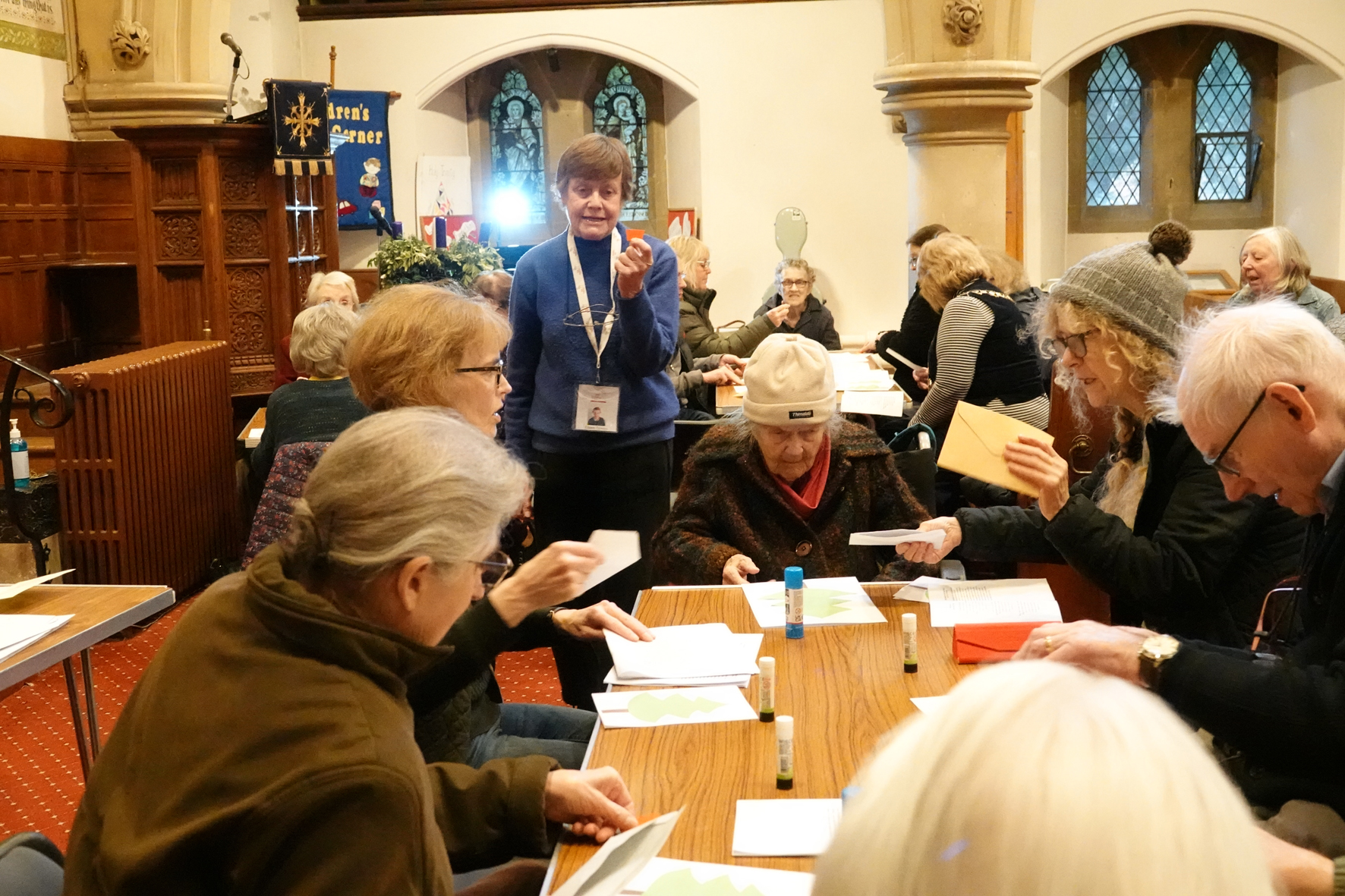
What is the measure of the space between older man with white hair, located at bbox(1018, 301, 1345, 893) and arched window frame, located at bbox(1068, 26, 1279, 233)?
1071cm

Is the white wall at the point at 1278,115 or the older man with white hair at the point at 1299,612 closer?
the older man with white hair at the point at 1299,612

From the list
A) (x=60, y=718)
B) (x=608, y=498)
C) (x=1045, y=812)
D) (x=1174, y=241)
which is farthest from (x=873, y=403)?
(x=1045, y=812)

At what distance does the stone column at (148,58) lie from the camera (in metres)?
7.95

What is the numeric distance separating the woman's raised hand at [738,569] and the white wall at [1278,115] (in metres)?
8.79

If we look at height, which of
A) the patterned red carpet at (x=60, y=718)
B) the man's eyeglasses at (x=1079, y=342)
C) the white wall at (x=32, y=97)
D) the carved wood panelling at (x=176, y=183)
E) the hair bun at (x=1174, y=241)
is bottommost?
the patterned red carpet at (x=60, y=718)

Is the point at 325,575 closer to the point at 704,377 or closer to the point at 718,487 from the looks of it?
the point at 718,487

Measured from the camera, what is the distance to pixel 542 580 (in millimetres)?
2205

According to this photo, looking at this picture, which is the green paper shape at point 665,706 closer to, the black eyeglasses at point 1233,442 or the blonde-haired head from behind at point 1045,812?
the black eyeglasses at point 1233,442

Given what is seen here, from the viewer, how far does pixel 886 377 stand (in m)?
6.37

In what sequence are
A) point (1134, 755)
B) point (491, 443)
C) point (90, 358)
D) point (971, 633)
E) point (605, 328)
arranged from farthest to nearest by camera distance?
point (90, 358)
point (605, 328)
point (971, 633)
point (491, 443)
point (1134, 755)

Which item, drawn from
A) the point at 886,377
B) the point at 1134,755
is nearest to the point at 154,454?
the point at 886,377

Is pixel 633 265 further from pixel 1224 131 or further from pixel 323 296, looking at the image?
pixel 1224 131

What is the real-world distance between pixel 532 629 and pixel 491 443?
1.08 metres

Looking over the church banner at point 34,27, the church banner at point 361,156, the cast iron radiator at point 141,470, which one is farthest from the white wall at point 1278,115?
the cast iron radiator at point 141,470
